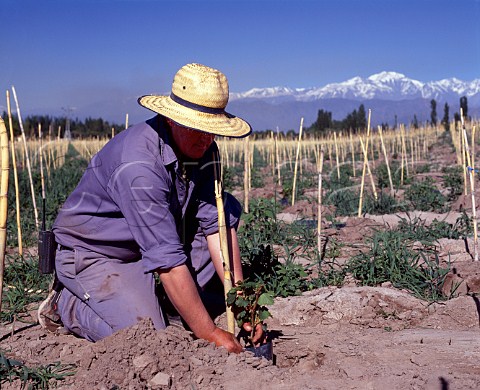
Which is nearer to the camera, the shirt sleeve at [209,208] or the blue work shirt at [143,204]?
the blue work shirt at [143,204]

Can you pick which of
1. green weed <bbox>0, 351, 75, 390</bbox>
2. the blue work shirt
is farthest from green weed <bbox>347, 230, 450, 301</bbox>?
green weed <bbox>0, 351, 75, 390</bbox>

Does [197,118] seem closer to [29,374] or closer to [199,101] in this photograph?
[199,101]

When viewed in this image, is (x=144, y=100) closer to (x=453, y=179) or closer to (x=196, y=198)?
(x=196, y=198)

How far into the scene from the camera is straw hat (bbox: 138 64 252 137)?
95.8 inches

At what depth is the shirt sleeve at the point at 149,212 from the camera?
2369mm

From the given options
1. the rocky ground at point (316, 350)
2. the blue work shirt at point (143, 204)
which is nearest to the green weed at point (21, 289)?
the rocky ground at point (316, 350)

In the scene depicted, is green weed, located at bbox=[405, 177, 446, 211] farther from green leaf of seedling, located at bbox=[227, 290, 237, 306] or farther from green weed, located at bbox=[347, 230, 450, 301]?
green leaf of seedling, located at bbox=[227, 290, 237, 306]

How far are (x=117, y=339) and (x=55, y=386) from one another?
0.32 metres

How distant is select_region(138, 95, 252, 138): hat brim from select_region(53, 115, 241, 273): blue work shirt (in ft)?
0.42

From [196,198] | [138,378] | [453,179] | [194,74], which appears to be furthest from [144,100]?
[453,179]

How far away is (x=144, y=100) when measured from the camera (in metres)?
2.68

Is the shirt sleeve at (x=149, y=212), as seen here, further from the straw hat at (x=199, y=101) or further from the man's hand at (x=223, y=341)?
the man's hand at (x=223, y=341)

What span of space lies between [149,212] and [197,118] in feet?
1.48

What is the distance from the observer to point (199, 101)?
8.08 feet
